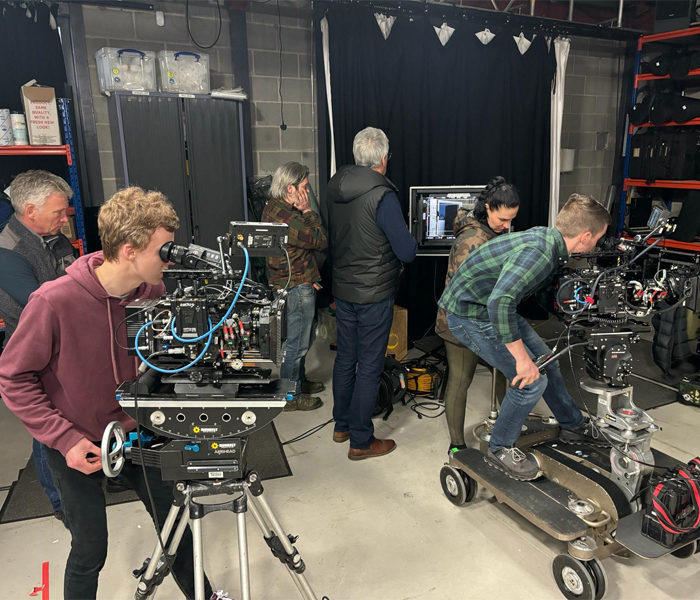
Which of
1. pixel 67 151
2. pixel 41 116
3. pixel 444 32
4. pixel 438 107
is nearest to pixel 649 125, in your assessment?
pixel 438 107

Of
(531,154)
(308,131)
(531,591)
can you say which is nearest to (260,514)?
(531,591)

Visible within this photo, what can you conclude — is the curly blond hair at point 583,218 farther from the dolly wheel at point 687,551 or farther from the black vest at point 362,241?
the dolly wheel at point 687,551

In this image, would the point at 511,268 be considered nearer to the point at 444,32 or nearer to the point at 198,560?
the point at 198,560

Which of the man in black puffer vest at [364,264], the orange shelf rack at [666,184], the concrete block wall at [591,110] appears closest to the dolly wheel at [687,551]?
the man in black puffer vest at [364,264]

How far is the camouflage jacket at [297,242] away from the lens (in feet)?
10.4

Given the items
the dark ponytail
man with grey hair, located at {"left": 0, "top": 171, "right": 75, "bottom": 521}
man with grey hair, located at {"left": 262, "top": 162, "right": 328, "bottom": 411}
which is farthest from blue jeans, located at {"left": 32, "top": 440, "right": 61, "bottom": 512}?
the dark ponytail

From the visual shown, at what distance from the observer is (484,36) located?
14.7ft

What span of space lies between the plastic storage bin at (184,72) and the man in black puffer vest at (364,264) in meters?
1.46

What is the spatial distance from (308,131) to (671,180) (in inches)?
123

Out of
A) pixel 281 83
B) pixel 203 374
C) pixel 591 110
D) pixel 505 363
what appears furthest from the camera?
pixel 591 110

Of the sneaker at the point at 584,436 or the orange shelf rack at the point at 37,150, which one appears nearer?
the sneaker at the point at 584,436

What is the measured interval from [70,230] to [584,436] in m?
3.07

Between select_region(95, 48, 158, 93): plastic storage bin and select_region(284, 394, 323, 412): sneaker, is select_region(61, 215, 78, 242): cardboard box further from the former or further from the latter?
select_region(284, 394, 323, 412): sneaker

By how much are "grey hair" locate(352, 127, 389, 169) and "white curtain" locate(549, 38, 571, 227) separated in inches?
110
